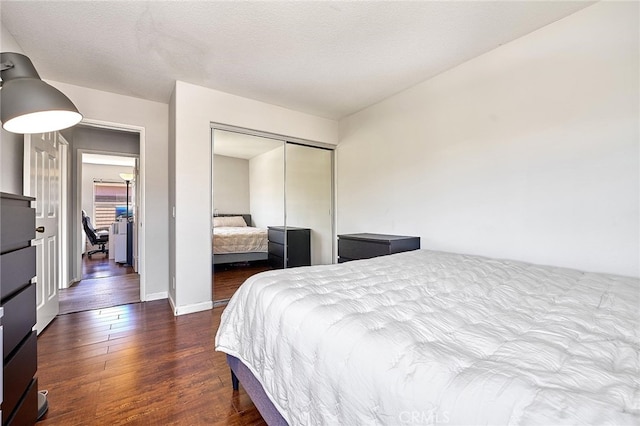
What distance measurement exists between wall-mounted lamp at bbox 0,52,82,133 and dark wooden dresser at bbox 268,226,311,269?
2.61 m

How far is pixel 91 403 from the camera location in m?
1.54

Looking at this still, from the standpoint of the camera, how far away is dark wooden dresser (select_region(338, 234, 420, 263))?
2.73 m

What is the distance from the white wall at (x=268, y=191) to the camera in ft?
12.4

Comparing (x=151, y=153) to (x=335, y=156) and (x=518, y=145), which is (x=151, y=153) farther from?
(x=518, y=145)

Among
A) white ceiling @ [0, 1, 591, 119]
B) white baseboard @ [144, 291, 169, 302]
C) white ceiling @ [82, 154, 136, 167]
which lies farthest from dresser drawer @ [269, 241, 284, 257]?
white ceiling @ [82, 154, 136, 167]

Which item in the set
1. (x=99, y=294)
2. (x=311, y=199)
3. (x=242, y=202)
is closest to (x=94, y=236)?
(x=99, y=294)

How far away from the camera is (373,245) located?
2.84m

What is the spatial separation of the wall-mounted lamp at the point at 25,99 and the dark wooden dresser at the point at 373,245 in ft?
8.05

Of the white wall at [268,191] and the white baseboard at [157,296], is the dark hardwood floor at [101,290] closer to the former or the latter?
the white baseboard at [157,296]

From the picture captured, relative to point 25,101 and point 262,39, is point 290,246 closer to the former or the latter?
point 262,39

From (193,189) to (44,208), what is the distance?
126cm

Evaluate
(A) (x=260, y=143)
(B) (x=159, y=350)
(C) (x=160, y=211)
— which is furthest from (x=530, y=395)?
(C) (x=160, y=211)

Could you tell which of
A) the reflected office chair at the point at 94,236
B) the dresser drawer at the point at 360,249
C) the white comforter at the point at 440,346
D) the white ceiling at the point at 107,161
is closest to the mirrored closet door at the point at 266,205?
the dresser drawer at the point at 360,249

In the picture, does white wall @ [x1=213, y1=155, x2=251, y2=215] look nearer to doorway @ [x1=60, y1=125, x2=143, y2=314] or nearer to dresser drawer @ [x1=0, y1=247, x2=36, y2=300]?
doorway @ [x1=60, y1=125, x2=143, y2=314]
